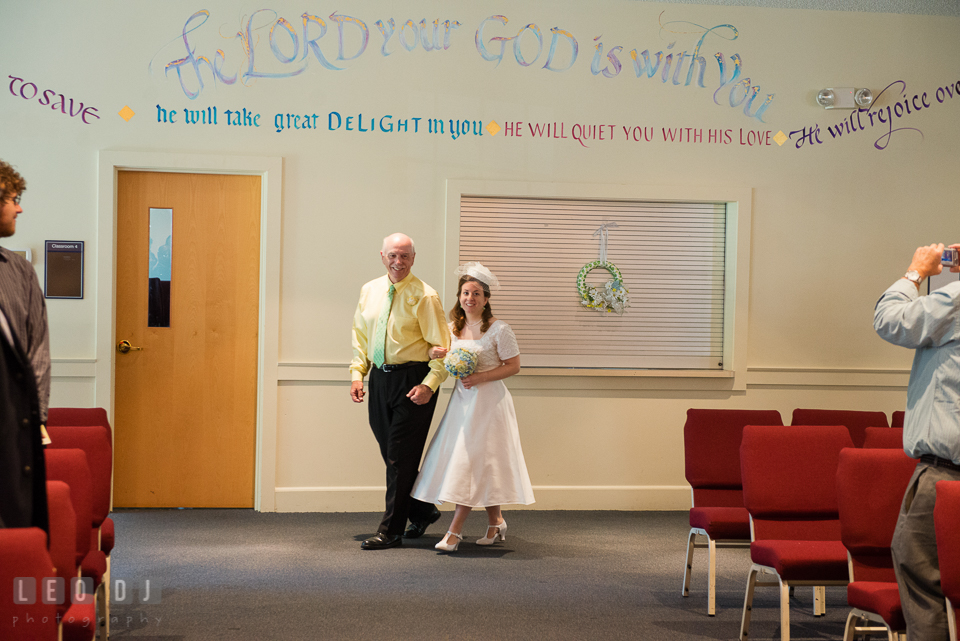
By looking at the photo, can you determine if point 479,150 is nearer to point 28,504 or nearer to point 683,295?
point 683,295

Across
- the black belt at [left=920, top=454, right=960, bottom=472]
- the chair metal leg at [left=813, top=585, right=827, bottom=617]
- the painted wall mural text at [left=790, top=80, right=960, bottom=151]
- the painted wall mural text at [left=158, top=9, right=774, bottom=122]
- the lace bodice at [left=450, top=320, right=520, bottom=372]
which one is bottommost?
the chair metal leg at [left=813, top=585, right=827, bottom=617]

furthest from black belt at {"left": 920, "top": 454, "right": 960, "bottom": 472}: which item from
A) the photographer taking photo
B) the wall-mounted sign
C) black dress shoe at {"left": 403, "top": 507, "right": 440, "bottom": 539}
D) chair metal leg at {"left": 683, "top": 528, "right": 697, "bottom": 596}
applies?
the wall-mounted sign

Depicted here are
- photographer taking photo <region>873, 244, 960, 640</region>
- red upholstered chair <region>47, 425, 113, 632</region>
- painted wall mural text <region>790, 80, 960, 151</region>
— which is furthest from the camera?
painted wall mural text <region>790, 80, 960, 151</region>

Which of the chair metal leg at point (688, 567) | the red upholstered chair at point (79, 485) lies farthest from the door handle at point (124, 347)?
the chair metal leg at point (688, 567)

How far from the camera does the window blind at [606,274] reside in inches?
242

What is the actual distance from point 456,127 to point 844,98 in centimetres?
294

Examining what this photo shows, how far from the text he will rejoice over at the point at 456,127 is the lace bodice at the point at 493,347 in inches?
69.7

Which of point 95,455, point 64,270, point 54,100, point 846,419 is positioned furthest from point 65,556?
point 54,100

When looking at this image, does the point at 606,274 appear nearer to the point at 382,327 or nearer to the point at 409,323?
the point at 409,323

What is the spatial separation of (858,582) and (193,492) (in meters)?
4.51

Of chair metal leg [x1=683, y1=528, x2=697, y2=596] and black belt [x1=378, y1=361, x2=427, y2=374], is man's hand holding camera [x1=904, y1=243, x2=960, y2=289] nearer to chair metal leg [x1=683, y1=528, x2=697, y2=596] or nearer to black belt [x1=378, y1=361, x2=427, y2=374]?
chair metal leg [x1=683, y1=528, x2=697, y2=596]

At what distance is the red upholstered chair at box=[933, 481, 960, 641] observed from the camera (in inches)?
89.6

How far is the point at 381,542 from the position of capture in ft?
15.8

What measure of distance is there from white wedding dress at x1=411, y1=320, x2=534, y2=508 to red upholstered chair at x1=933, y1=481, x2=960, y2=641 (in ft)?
8.69
